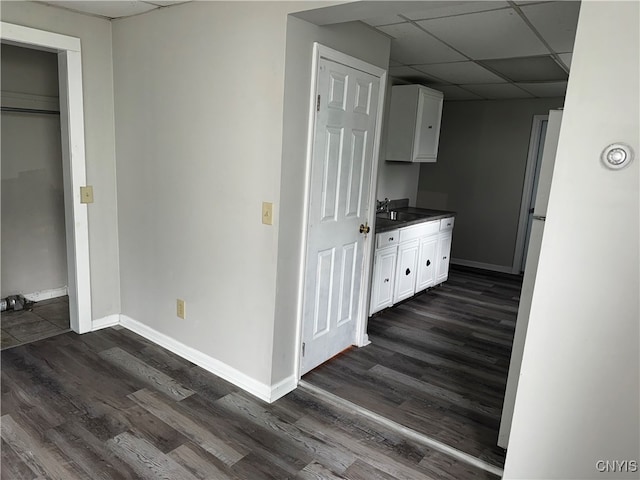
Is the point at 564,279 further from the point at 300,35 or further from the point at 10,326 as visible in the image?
the point at 10,326

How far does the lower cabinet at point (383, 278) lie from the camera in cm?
387

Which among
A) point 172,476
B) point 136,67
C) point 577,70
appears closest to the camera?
point 577,70

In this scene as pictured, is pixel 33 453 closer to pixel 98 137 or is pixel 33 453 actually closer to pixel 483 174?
pixel 98 137

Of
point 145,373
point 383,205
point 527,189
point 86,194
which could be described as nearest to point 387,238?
point 383,205

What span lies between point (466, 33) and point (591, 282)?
71.9 inches

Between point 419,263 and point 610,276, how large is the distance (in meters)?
2.98

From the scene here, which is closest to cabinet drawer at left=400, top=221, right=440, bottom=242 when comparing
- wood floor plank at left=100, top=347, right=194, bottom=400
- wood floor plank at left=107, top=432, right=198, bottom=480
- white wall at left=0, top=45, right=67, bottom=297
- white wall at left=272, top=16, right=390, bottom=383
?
white wall at left=272, top=16, right=390, bottom=383

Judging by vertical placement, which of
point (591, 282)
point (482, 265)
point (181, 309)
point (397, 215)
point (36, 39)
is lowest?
point (482, 265)

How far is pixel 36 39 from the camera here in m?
2.78

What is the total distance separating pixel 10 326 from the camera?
342 cm

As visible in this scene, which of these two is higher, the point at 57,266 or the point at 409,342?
the point at 57,266

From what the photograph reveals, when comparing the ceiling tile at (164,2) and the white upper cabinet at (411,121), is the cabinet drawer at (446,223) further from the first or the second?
the ceiling tile at (164,2)

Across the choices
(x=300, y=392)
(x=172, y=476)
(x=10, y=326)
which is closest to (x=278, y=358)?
(x=300, y=392)

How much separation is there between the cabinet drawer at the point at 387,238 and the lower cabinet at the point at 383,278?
0.04 m
